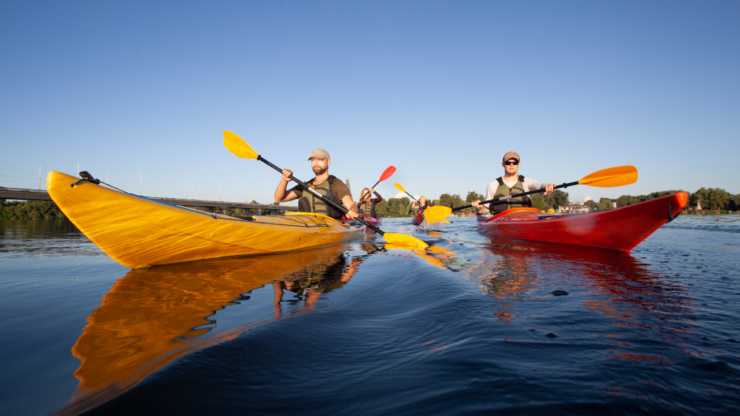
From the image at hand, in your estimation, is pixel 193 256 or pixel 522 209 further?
pixel 522 209

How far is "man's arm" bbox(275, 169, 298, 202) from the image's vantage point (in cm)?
681

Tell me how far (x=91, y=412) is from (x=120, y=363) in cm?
61

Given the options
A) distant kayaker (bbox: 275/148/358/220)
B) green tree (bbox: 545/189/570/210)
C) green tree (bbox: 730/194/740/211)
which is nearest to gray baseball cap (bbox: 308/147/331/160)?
distant kayaker (bbox: 275/148/358/220)

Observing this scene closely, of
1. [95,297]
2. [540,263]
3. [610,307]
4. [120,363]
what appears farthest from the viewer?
[540,263]

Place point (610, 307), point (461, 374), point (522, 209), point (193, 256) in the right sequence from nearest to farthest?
point (461, 374)
point (610, 307)
point (193, 256)
point (522, 209)

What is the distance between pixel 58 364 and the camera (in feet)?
5.20

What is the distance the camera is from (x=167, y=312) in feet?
8.11

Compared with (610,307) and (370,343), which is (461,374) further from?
(610,307)

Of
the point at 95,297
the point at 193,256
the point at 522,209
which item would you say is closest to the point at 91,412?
the point at 95,297

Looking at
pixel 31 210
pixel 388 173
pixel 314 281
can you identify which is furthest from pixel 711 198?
pixel 31 210

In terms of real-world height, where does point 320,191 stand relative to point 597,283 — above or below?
above

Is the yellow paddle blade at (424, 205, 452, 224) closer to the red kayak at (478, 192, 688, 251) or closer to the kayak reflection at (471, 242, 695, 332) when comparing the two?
the red kayak at (478, 192, 688, 251)

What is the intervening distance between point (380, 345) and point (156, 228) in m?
3.80

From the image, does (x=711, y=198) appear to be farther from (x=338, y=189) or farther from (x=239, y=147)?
(x=239, y=147)
